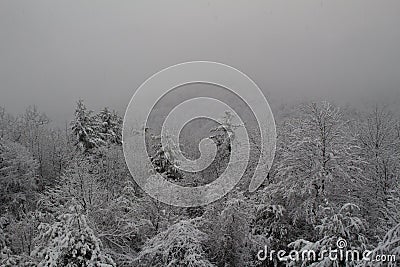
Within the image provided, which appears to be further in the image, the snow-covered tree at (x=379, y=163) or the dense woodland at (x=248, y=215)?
the snow-covered tree at (x=379, y=163)

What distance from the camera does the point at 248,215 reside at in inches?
612

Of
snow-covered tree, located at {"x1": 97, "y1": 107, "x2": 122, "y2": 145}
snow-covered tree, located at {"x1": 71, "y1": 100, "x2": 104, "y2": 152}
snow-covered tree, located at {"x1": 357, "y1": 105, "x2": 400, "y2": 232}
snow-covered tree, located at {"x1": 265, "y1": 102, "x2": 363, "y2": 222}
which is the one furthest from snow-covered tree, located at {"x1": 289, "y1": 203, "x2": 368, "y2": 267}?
snow-covered tree, located at {"x1": 97, "y1": 107, "x2": 122, "y2": 145}

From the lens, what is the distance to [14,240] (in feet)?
58.6

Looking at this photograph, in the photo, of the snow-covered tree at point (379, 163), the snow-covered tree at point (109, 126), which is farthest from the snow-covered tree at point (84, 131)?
the snow-covered tree at point (379, 163)

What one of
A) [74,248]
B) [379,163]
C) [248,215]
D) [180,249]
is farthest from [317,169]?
[74,248]

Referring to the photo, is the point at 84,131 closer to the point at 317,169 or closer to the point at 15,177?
the point at 15,177

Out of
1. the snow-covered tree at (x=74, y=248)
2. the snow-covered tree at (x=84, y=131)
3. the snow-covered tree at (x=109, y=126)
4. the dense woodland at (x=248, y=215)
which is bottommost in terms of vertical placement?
the snow-covered tree at (x=74, y=248)

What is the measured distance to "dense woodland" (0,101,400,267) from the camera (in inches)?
449

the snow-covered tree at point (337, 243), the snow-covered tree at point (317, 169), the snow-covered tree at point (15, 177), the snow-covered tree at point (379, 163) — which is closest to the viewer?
the snow-covered tree at point (337, 243)

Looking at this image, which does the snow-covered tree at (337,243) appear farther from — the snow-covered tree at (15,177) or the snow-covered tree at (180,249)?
the snow-covered tree at (15,177)

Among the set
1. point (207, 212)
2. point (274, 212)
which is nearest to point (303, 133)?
point (274, 212)

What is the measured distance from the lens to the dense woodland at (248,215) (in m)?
11.4

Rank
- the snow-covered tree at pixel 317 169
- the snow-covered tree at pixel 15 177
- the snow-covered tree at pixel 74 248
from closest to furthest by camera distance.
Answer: the snow-covered tree at pixel 74 248 → the snow-covered tree at pixel 317 169 → the snow-covered tree at pixel 15 177

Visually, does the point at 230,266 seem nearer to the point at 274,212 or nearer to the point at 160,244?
the point at 160,244
